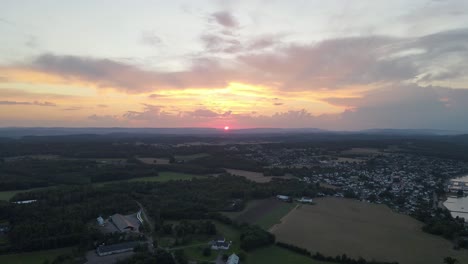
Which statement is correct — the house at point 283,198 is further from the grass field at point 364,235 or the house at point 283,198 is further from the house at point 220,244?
the house at point 220,244

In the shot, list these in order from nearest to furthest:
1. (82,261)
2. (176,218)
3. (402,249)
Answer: (82,261)
(402,249)
(176,218)

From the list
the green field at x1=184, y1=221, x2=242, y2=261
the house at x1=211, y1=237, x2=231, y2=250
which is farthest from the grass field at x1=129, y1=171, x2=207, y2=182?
the house at x1=211, y1=237, x2=231, y2=250

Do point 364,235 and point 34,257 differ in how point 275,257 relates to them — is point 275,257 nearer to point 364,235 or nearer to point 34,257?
point 364,235

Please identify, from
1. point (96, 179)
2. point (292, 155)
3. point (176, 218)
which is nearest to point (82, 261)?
point (176, 218)

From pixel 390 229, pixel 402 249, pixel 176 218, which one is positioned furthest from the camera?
pixel 176 218

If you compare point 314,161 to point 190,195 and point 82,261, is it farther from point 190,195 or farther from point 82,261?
point 82,261

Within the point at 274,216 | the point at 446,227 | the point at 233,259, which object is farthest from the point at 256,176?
the point at 233,259
